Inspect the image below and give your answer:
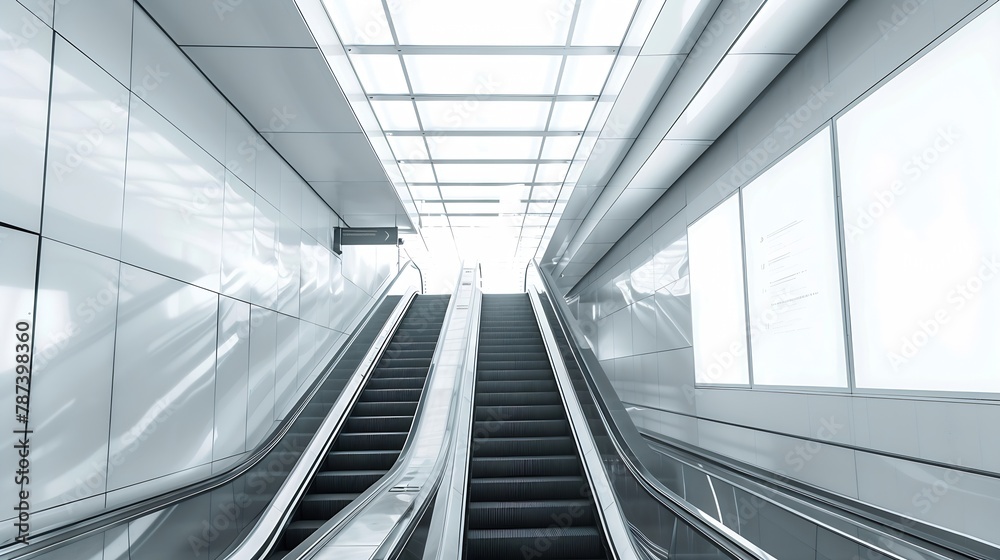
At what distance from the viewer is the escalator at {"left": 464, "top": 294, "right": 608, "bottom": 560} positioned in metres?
4.64

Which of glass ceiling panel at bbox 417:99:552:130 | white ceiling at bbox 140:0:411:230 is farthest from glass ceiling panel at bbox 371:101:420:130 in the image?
white ceiling at bbox 140:0:411:230

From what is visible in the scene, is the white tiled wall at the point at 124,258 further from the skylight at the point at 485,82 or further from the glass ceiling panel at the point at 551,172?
the glass ceiling panel at the point at 551,172

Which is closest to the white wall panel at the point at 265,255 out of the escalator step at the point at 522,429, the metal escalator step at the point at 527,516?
the escalator step at the point at 522,429

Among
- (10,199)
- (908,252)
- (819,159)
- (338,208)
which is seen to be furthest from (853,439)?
(338,208)

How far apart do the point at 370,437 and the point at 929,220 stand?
199 inches

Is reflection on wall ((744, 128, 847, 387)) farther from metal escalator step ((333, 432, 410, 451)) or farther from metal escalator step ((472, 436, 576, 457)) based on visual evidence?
metal escalator step ((333, 432, 410, 451))

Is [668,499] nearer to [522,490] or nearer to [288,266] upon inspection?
[522,490]

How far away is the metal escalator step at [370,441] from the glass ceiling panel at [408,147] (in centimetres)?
416

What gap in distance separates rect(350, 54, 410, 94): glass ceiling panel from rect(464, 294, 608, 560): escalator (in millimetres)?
3601

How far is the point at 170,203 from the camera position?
4633mm

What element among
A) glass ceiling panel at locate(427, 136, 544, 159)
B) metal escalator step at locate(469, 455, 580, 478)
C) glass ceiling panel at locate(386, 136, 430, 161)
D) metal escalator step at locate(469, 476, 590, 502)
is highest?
glass ceiling panel at locate(427, 136, 544, 159)

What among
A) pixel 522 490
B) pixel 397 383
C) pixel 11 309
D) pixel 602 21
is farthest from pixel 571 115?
pixel 11 309

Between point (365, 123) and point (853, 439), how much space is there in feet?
17.2

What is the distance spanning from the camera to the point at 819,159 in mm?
A: 5238
